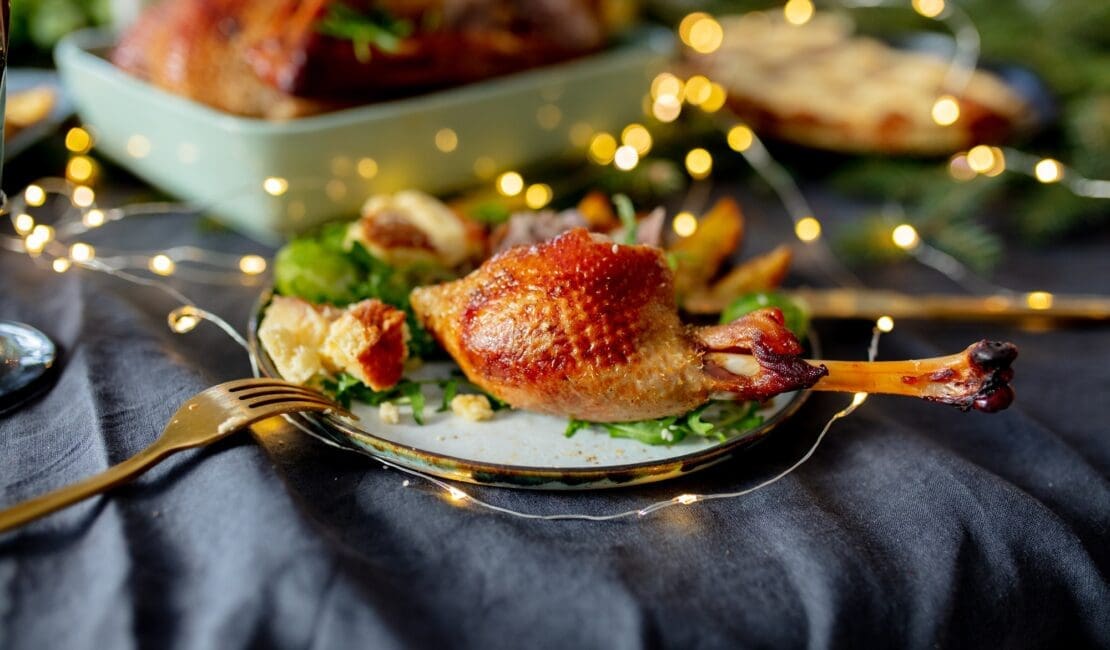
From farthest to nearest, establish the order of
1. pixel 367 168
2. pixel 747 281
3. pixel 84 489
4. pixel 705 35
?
pixel 705 35 → pixel 367 168 → pixel 747 281 → pixel 84 489

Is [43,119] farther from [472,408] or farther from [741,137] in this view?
[741,137]

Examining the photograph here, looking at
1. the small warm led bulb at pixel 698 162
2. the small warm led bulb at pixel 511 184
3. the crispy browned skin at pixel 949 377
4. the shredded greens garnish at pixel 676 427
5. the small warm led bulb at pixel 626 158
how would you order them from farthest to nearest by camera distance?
the small warm led bulb at pixel 698 162, the small warm led bulb at pixel 626 158, the small warm led bulb at pixel 511 184, the shredded greens garnish at pixel 676 427, the crispy browned skin at pixel 949 377

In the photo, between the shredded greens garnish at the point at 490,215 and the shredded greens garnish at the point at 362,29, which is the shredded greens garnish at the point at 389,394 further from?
the shredded greens garnish at the point at 362,29

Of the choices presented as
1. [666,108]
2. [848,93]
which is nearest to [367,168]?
[666,108]

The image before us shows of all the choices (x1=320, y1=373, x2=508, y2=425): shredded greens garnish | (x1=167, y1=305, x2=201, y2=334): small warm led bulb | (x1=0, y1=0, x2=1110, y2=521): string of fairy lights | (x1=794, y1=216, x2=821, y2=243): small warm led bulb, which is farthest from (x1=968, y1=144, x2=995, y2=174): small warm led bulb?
(x1=167, y1=305, x2=201, y2=334): small warm led bulb

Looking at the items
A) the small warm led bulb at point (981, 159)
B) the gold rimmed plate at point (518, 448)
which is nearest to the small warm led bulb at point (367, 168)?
the gold rimmed plate at point (518, 448)

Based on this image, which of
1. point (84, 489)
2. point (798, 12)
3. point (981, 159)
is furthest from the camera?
point (798, 12)

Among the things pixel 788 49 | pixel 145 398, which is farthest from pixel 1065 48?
pixel 145 398

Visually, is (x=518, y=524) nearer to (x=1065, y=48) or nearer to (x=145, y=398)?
(x=145, y=398)
